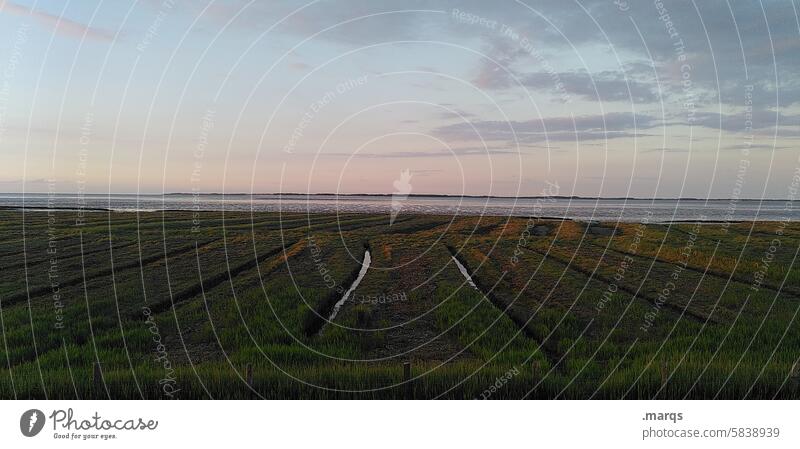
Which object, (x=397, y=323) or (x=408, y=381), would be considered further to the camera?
Answer: (x=397, y=323)

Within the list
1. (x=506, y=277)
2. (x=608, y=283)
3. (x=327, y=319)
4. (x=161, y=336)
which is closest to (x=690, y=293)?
(x=608, y=283)

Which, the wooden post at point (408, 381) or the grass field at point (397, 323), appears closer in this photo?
the wooden post at point (408, 381)

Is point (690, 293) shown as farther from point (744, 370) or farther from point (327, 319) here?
point (327, 319)

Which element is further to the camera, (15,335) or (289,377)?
(15,335)

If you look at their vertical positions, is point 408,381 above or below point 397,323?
above
